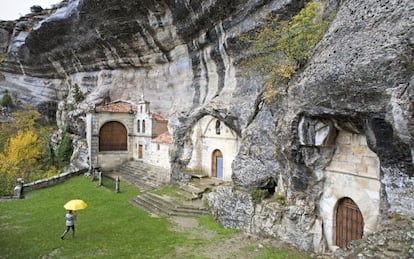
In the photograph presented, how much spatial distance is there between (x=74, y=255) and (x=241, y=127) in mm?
10117

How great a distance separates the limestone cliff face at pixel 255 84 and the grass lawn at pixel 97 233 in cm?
256

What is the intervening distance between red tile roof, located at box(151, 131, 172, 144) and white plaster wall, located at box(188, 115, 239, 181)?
A: 3544 millimetres

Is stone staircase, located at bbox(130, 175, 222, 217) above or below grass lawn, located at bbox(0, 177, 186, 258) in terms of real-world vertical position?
above

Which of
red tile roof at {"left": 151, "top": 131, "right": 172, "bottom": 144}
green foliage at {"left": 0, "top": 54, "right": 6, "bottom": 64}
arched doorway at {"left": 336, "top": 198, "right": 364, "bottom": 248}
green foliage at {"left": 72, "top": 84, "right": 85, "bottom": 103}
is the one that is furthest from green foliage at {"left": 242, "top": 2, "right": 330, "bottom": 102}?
green foliage at {"left": 0, "top": 54, "right": 6, "bottom": 64}

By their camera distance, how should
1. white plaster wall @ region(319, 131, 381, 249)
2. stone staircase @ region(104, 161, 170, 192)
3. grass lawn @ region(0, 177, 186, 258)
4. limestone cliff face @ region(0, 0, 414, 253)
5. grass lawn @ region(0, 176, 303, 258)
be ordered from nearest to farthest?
limestone cliff face @ region(0, 0, 414, 253)
white plaster wall @ region(319, 131, 381, 249)
grass lawn @ region(0, 176, 303, 258)
grass lawn @ region(0, 177, 186, 258)
stone staircase @ region(104, 161, 170, 192)

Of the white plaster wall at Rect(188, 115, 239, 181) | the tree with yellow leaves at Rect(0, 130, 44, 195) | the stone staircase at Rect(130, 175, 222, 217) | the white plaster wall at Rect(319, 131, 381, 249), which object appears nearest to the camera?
the white plaster wall at Rect(319, 131, 381, 249)

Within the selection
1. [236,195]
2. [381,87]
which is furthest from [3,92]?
[381,87]

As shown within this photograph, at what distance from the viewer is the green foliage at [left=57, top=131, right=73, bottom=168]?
3238 cm

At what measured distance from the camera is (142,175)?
25.8 metres

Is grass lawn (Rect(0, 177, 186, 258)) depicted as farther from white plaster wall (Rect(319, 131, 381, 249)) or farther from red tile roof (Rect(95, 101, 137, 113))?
red tile roof (Rect(95, 101, 137, 113))

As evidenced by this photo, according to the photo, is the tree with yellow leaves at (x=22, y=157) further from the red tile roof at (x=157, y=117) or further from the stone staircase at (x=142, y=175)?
the red tile roof at (x=157, y=117)

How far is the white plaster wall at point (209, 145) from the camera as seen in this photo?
795 inches

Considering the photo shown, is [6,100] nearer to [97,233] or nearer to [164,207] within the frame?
[164,207]

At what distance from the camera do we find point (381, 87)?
27.1ft
